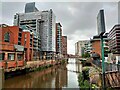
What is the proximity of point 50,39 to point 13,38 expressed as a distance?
3315 cm

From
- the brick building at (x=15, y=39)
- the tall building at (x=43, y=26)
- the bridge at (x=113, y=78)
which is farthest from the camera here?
the tall building at (x=43, y=26)

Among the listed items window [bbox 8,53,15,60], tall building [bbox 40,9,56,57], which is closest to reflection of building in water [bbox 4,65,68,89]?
window [bbox 8,53,15,60]

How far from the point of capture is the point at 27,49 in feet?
185

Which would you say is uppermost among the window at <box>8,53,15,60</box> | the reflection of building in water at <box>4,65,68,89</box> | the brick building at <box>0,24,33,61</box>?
the brick building at <box>0,24,33,61</box>

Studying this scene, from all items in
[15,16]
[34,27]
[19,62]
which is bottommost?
[19,62]

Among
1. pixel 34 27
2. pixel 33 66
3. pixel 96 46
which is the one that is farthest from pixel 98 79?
pixel 34 27

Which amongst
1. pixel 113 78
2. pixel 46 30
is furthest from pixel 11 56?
pixel 46 30

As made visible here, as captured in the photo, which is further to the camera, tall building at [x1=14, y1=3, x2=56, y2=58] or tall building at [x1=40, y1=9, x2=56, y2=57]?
tall building at [x1=40, y1=9, x2=56, y2=57]

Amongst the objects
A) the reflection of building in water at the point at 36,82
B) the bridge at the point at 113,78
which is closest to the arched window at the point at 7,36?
the reflection of building in water at the point at 36,82

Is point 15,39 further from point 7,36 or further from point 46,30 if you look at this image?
point 46,30

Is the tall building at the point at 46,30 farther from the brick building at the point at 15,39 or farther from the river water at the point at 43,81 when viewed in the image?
the river water at the point at 43,81

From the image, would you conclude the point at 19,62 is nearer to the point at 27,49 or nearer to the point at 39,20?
the point at 27,49

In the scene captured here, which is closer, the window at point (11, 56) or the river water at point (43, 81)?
the river water at point (43, 81)

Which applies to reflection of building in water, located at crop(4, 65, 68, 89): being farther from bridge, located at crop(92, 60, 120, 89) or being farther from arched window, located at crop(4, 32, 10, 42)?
arched window, located at crop(4, 32, 10, 42)
